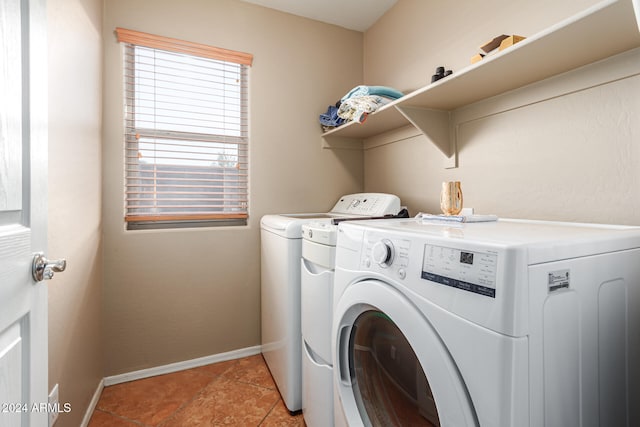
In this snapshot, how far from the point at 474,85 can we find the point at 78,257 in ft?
6.22

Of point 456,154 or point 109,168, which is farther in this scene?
point 109,168

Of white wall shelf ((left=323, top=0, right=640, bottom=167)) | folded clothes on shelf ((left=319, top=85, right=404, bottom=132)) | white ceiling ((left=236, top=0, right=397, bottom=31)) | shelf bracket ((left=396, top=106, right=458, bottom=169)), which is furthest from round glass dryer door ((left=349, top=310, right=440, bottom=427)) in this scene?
white ceiling ((left=236, top=0, right=397, bottom=31))

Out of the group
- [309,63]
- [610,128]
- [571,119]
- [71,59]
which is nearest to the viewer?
[610,128]

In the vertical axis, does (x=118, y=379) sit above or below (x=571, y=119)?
below

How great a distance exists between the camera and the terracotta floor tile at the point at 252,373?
→ 6.17 feet

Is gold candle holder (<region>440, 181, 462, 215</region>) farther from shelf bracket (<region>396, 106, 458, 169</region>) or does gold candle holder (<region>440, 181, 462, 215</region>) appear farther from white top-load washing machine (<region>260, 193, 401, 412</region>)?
white top-load washing machine (<region>260, 193, 401, 412</region>)

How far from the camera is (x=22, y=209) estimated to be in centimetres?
69

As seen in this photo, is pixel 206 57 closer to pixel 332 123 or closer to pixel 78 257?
pixel 332 123

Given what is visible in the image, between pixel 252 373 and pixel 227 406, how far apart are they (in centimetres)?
32

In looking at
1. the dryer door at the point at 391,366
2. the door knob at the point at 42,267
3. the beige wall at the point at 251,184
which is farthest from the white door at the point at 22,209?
the beige wall at the point at 251,184

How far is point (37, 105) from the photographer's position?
0.74 meters

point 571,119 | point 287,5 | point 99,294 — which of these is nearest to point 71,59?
point 99,294

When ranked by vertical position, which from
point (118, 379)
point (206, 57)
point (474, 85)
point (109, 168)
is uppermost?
point (206, 57)

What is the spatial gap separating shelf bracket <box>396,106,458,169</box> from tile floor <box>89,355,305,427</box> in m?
1.57
